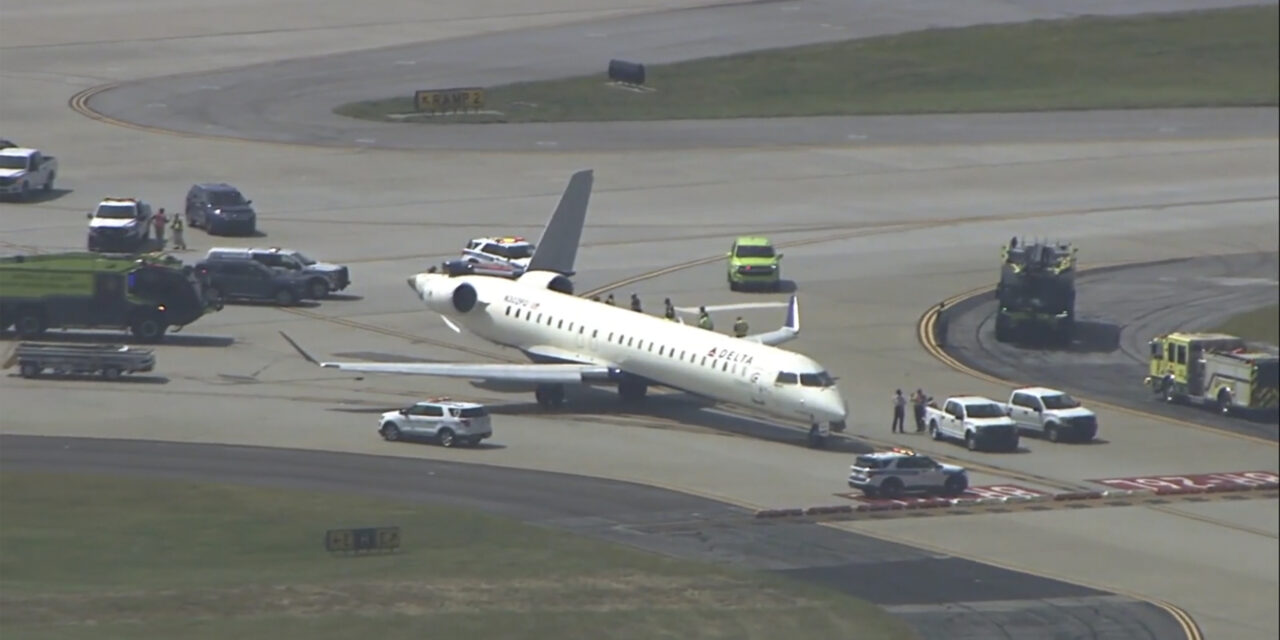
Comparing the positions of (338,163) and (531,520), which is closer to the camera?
(531,520)

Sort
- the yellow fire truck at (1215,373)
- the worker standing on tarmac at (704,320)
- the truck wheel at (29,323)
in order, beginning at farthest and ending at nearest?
the worker standing on tarmac at (704,320)
the truck wheel at (29,323)
the yellow fire truck at (1215,373)

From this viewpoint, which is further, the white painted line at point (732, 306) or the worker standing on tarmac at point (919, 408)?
the white painted line at point (732, 306)

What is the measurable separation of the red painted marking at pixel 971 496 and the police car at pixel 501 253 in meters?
22.5

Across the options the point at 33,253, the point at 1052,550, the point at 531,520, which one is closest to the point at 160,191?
the point at 33,253

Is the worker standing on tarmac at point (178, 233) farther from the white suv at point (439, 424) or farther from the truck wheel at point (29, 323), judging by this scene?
the white suv at point (439, 424)

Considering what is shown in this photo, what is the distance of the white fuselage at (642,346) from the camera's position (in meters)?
53.5

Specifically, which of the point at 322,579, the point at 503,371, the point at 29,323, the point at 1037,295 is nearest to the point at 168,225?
the point at 29,323

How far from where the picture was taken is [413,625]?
35875mm

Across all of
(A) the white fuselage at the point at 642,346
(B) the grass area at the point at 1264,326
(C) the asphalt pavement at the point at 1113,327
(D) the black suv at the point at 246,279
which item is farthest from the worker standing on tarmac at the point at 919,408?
(B) the grass area at the point at 1264,326

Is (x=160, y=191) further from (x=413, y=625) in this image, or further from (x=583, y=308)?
(x=413, y=625)

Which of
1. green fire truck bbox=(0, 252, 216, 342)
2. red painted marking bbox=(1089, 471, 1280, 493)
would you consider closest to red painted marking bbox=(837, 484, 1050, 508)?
red painted marking bbox=(1089, 471, 1280, 493)

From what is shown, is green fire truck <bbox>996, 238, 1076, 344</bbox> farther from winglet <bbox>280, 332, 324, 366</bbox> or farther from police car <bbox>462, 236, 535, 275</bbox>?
winglet <bbox>280, 332, 324, 366</bbox>

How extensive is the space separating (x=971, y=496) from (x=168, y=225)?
31139 mm

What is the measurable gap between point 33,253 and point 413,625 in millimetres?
23346
